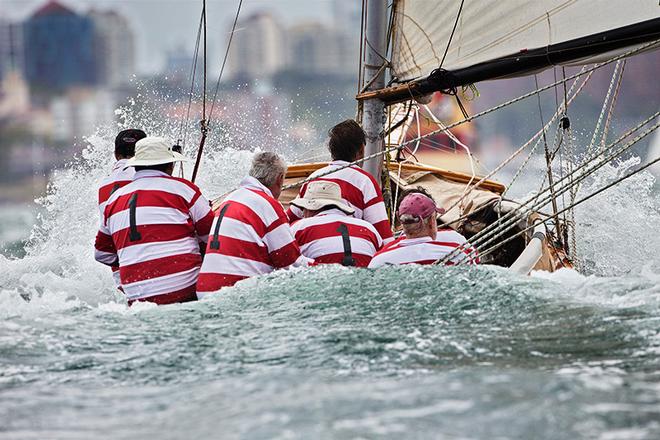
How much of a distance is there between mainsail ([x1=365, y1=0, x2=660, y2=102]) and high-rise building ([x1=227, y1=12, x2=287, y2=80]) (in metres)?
29.2

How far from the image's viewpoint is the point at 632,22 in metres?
4.29

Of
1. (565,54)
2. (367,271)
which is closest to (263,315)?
(367,271)

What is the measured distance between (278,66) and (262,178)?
30111mm

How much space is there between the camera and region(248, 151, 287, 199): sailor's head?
4.22 meters

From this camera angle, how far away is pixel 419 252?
3965 millimetres

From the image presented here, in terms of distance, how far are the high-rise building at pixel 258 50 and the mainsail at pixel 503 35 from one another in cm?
2918

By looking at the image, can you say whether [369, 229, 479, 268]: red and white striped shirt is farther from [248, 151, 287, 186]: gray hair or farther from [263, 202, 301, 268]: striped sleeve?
[248, 151, 287, 186]: gray hair

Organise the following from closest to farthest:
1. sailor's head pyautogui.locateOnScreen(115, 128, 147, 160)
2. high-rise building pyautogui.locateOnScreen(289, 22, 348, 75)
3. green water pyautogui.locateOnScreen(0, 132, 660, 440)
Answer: green water pyautogui.locateOnScreen(0, 132, 660, 440) < sailor's head pyautogui.locateOnScreen(115, 128, 147, 160) < high-rise building pyautogui.locateOnScreen(289, 22, 348, 75)

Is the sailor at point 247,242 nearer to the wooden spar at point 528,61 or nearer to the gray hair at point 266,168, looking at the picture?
the gray hair at point 266,168

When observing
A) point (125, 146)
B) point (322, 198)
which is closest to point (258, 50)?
point (125, 146)

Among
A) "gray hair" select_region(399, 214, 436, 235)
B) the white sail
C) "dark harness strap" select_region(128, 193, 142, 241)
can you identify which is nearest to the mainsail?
the white sail

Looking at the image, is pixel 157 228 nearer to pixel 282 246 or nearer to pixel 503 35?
pixel 282 246

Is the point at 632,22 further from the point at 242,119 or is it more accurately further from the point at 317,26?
the point at 317,26

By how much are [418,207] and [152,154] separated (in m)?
1.11
